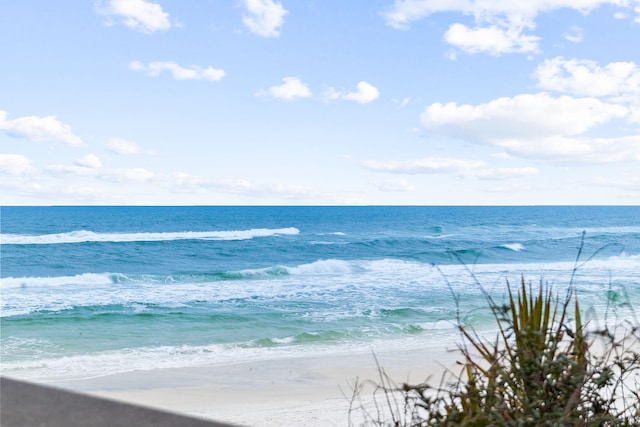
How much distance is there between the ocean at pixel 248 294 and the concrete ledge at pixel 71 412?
0.71m

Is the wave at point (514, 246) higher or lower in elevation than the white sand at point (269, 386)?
higher

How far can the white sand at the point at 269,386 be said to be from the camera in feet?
17.8

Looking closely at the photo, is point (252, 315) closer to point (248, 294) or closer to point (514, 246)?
point (248, 294)

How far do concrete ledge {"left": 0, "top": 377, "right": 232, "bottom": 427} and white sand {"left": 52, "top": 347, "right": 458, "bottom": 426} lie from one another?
15.2ft

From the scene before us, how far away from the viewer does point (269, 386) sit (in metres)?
6.34

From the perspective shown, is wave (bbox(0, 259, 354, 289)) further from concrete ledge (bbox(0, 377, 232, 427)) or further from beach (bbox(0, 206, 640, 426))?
concrete ledge (bbox(0, 377, 232, 427))

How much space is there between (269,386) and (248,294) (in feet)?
22.5

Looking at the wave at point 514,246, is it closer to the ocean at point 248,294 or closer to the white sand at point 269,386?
the ocean at point 248,294

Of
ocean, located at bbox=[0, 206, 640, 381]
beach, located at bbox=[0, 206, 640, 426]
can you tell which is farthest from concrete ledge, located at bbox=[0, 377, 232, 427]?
beach, located at bbox=[0, 206, 640, 426]

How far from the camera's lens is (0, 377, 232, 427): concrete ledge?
1.66ft

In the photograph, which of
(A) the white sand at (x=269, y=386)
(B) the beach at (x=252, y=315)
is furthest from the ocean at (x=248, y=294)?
(A) the white sand at (x=269, y=386)

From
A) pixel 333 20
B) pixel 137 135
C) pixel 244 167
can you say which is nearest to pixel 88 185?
pixel 137 135

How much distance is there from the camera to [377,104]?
37.0 metres

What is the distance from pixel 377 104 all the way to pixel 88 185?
23586mm
